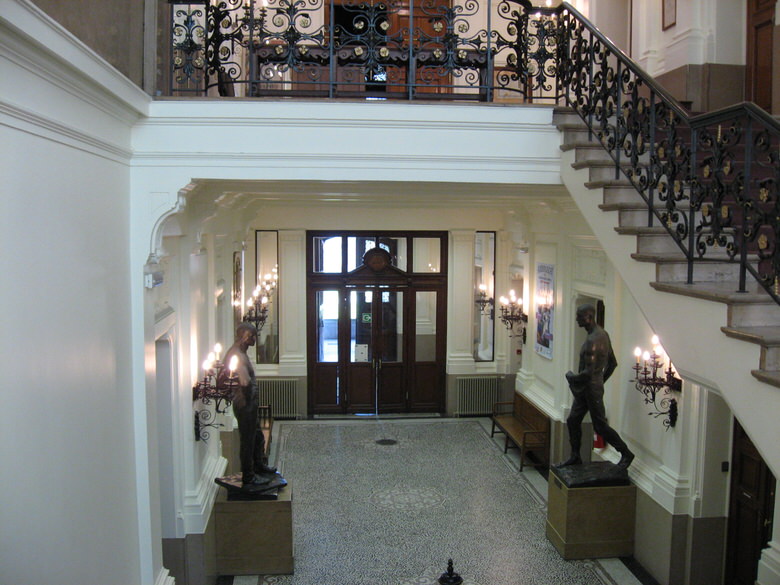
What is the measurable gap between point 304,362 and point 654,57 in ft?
22.9

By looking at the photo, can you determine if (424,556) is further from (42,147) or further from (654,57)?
(654,57)

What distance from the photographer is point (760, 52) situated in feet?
24.4

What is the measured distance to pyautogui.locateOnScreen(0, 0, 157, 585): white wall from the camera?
2715mm

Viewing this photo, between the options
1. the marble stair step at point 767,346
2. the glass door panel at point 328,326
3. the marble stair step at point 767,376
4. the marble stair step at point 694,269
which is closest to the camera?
the marble stair step at point 767,376

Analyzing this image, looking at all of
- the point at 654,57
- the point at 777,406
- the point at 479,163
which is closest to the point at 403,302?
the point at 654,57

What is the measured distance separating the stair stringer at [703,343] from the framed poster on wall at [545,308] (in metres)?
4.71

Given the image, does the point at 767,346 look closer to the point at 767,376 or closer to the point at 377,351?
the point at 767,376

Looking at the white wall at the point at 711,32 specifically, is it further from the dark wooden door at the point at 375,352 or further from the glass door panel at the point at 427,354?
the dark wooden door at the point at 375,352

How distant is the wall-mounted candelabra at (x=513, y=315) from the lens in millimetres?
10844

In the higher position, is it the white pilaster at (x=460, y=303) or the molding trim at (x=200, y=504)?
the white pilaster at (x=460, y=303)

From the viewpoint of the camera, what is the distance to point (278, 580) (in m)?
6.46

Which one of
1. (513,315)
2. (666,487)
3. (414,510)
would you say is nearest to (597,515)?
(666,487)

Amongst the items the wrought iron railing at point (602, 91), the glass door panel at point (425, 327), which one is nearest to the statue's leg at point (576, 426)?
the wrought iron railing at point (602, 91)

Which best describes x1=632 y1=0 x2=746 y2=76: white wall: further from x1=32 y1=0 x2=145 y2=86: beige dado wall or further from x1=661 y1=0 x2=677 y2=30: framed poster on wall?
x1=32 y1=0 x2=145 y2=86: beige dado wall
